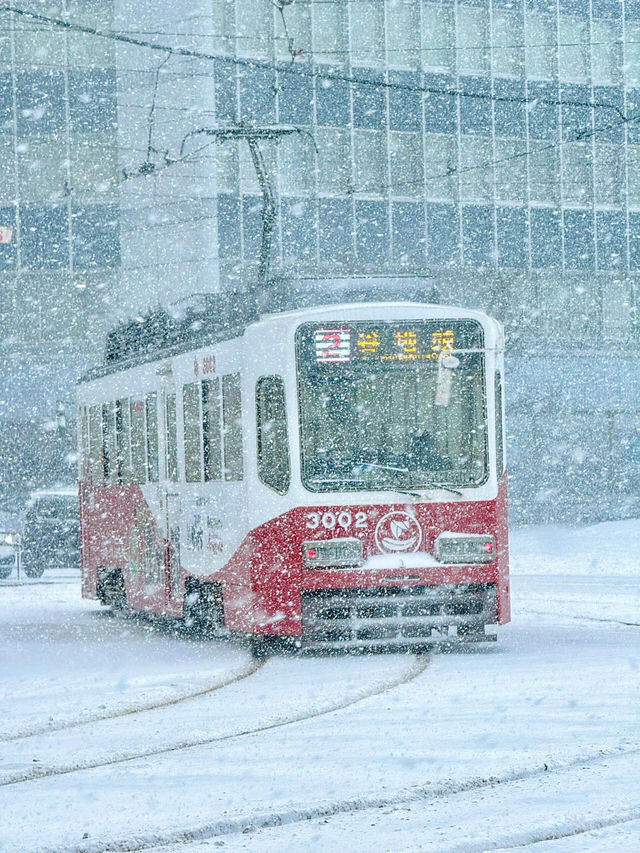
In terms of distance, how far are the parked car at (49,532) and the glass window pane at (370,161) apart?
13793 mm

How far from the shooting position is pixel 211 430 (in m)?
16.0

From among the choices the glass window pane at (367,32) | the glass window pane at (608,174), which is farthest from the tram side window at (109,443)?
the glass window pane at (608,174)

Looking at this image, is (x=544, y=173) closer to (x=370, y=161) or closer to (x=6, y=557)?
(x=370, y=161)

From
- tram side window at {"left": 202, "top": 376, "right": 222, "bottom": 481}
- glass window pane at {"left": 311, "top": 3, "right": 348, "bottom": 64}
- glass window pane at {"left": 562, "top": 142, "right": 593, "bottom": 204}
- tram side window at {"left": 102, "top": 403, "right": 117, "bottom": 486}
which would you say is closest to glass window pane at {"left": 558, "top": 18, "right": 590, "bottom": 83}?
glass window pane at {"left": 562, "top": 142, "right": 593, "bottom": 204}

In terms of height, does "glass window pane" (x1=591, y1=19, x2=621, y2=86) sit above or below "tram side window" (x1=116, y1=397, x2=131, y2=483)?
above

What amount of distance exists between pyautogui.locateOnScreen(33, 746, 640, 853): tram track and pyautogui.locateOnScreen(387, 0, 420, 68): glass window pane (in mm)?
35332

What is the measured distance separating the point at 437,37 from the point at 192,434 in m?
28.5

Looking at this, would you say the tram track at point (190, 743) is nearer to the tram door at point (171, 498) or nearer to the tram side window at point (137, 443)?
the tram door at point (171, 498)

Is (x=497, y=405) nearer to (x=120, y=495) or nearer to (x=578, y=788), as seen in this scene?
(x=120, y=495)

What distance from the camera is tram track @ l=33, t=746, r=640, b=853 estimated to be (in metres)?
6.64

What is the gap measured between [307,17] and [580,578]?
63.1ft

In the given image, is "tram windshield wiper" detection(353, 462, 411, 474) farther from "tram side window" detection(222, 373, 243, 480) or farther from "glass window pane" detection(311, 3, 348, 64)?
"glass window pane" detection(311, 3, 348, 64)

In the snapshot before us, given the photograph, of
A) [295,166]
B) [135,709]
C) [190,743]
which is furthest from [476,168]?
[190,743]

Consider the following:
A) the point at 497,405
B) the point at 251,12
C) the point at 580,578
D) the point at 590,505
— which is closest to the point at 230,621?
the point at 497,405
